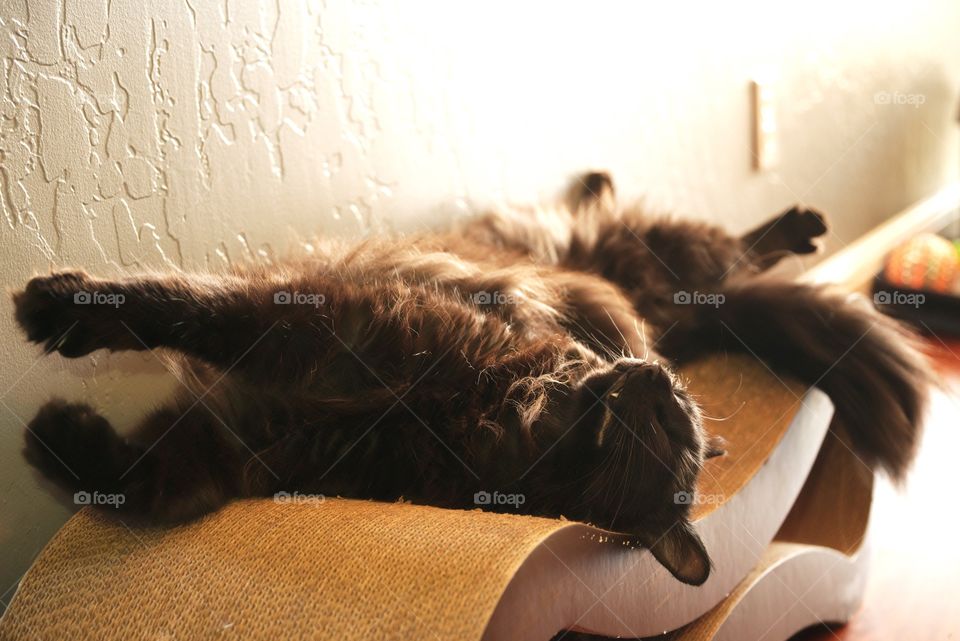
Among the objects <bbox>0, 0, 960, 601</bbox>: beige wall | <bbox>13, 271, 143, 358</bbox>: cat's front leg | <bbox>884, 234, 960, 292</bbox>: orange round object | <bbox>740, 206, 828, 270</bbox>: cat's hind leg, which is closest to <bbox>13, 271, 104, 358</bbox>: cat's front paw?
<bbox>13, 271, 143, 358</bbox>: cat's front leg

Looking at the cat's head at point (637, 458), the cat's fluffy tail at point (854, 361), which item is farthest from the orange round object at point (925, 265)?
the cat's head at point (637, 458)

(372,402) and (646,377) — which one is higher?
(646,377)

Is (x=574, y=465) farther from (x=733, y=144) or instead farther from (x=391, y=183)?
(x=733, y=144)

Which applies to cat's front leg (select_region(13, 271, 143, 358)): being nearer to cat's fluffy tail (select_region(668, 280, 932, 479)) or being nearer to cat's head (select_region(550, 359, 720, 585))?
cat's head (select_region(550, 359, 720, 585))

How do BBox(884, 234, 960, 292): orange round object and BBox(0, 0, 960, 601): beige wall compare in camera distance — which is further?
BBox(884, 234, 960, 292): orange round object

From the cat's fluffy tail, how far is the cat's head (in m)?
0.55

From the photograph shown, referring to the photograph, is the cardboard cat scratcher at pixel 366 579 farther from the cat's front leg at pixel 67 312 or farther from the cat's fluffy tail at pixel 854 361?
the cat's fluffy tail at pixel 854 361

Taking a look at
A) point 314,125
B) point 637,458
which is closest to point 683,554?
point 637,458

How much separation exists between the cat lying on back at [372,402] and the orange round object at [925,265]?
241 centimetres

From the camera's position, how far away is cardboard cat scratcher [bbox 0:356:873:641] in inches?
36.6

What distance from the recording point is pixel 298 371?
1.22 meters

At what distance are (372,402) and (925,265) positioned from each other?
2.87 metres

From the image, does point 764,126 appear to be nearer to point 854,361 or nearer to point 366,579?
point 854,361

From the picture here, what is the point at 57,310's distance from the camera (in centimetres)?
111
